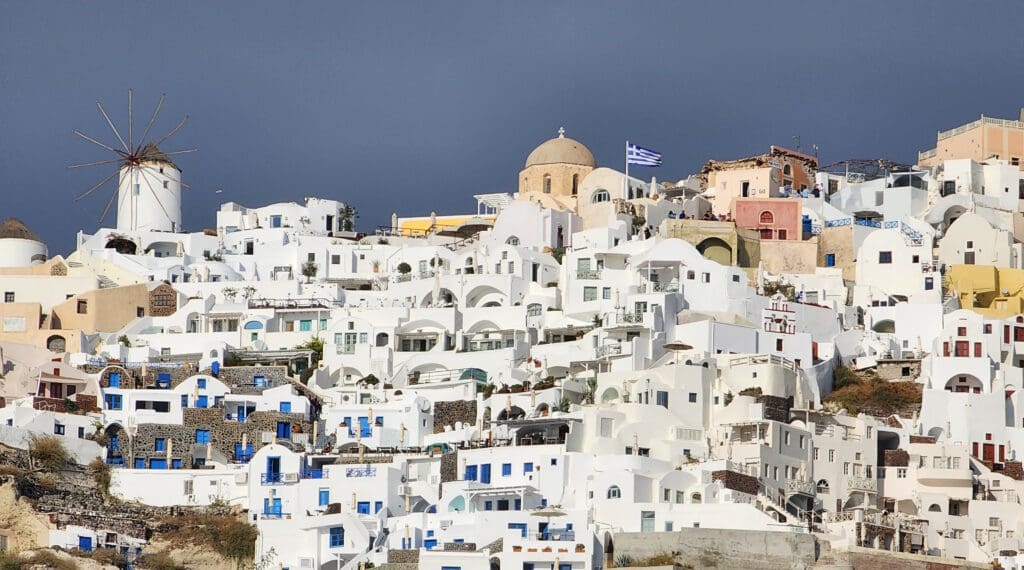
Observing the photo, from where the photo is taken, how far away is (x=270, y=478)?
64.1 m

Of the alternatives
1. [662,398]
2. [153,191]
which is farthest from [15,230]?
[662,398]

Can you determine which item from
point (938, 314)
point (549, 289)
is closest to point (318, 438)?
point (549, 289)

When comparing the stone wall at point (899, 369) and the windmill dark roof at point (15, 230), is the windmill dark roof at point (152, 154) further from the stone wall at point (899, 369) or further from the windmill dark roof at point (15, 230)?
the stone wall at point (899, 369)

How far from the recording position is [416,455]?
65.1 m

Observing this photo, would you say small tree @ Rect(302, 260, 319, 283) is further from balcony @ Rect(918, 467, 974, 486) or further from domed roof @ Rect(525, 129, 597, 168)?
balcony @ Rect(918, 467, 974, 486)

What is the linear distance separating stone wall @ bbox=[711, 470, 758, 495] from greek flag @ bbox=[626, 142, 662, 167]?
2932 centimetres

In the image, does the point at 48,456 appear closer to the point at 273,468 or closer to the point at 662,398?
the point at 273,468

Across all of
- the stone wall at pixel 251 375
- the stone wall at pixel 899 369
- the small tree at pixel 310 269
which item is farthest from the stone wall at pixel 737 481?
the small tree at pixel 310 269

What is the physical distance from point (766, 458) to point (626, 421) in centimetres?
461

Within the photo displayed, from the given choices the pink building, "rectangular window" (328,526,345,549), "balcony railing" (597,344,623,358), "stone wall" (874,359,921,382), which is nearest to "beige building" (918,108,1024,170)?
the pink building

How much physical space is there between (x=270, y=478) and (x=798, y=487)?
655 inches

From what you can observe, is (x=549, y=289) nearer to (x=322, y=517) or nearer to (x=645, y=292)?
(x=645, y=292)

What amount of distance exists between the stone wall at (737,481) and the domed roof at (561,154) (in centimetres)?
3425

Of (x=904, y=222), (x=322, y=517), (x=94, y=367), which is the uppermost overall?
(x=904, y=222)
